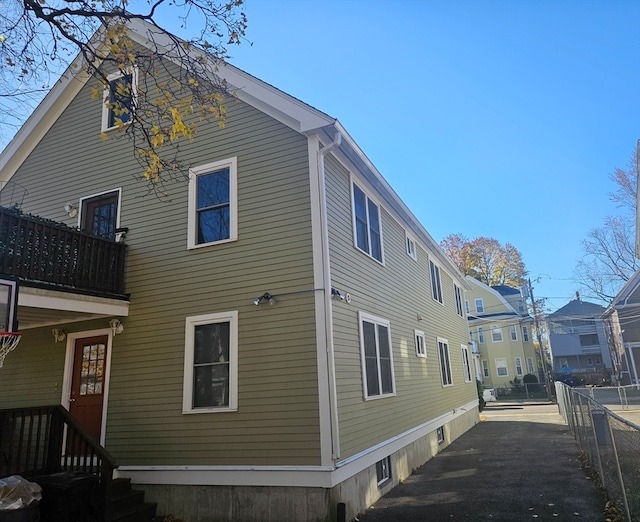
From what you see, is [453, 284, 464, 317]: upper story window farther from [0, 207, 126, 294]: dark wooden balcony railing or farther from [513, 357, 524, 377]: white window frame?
[513, 357, 524, 377]: white window frame

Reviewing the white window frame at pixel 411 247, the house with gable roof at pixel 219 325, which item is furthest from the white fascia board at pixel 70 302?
the white window frame at pixel 411 247

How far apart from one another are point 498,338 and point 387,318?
35.3m

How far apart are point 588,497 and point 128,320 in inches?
317

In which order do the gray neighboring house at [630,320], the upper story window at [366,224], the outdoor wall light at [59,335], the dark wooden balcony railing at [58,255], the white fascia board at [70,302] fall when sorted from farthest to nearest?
the gray neighboring house at [630,320], the upper story window at [366,224], the outdoor wall light at [59,335], the white fascia board at [70,302], the dark wooden balcony railing at [58,255]

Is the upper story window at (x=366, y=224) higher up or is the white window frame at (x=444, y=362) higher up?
the upper story window at (x=366, y=224)

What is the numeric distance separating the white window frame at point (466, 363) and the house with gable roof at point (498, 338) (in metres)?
21.8

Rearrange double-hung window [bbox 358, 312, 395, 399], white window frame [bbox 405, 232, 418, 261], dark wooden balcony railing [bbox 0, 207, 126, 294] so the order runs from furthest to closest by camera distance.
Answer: white window frame [bbox 405, 232, 418, 261]
double-hung window [bbox 358, 312, 395, 399]
dark wooden balcony railing [bbox 0, 207, 126, 294]

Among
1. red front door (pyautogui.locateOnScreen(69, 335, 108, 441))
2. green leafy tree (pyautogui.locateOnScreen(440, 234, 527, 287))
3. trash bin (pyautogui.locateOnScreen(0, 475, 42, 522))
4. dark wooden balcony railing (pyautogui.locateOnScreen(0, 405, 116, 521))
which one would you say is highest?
green leafy tree (pyautogui.locateOnScreen(440, 234, 527, 287))

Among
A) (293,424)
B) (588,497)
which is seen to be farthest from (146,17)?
(588,497)

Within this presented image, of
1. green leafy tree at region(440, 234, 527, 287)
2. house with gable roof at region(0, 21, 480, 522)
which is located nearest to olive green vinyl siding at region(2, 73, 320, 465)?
house with gable roof at region(0, 21, 480, 522)

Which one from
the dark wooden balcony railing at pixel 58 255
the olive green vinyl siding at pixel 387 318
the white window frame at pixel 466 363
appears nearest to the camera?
the dark wooden balcony railing at pixel 58 255

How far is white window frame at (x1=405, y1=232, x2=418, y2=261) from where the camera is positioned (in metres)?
13.1

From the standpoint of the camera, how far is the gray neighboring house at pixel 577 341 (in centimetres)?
4719

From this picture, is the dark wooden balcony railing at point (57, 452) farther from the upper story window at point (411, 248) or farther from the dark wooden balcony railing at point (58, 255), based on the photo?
the upper story window at point (411, 248)
